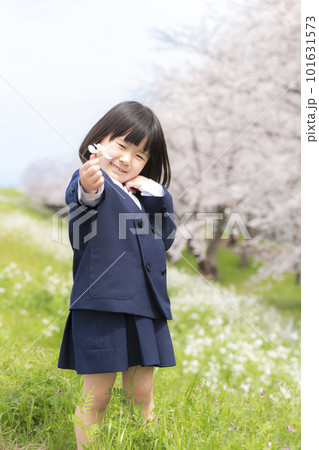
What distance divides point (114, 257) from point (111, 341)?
0.92 feet

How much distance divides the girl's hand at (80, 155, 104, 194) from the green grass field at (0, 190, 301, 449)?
71 centimetres

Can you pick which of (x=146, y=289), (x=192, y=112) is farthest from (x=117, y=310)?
(x=192, y=112)

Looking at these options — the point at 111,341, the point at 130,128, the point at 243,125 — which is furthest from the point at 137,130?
the point at 243,125

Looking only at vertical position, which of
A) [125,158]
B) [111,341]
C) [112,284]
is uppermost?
[125,158]

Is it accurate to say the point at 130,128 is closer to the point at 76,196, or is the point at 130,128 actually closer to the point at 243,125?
the point at 76,196

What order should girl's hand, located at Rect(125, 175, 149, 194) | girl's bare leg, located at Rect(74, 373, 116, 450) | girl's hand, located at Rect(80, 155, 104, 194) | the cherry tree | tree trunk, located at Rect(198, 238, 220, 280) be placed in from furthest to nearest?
tree trunk, located at Rect(198, 238, 220, 280), the cherry tree, girl's hand, located at Rect(125, 175, 149, 194), girl's bare leg, located at Rect(74, 373, 116, 450), girl's hand, located at Rect(80, 155, 104, 194)

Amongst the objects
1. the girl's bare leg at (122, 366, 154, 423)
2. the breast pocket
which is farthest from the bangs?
the girl's bare leg at (122, 366, 154, 423)

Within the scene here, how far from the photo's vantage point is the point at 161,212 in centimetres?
171

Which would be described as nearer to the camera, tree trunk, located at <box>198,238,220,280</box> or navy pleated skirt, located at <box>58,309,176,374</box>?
navy pleated skirt, located at <box>58,309,176,374</box>

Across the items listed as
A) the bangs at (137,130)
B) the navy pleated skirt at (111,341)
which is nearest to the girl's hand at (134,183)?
the bangs at (137,130)

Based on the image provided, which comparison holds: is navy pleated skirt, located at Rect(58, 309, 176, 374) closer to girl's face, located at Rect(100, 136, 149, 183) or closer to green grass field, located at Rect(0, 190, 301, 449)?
green grass field, located at Rect(0, 190, 301, 449)

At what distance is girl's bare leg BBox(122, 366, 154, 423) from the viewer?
5.42 ft

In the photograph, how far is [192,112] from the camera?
22.3 ft

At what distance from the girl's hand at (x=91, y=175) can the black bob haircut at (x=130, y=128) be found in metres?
0.24
